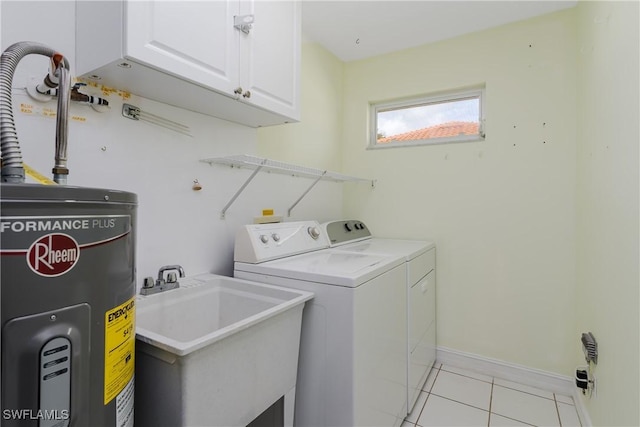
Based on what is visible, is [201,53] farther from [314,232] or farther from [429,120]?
[429,120]

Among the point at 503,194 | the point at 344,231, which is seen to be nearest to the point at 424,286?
the point at 344,231

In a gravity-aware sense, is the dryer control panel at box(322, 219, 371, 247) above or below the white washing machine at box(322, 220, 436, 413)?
above

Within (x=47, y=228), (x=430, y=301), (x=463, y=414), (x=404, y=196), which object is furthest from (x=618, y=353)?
(x=47, y=228)

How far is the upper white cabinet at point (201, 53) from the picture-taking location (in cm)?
105

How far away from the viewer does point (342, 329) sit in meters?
1.27

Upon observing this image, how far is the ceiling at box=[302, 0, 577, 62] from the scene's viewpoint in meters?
2.12

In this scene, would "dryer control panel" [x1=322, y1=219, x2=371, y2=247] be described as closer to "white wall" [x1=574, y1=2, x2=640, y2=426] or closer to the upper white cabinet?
the upper white cabinet

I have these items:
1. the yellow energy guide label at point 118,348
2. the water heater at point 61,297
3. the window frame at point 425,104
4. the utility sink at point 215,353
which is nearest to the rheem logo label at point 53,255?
the water heater at point 61,297

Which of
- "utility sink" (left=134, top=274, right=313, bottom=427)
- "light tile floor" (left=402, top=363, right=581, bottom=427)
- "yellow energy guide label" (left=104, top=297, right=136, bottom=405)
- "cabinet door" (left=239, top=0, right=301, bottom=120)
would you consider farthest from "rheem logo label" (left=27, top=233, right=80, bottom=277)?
"light tile floor" (left=402, top=363, right=581, bottom=427)

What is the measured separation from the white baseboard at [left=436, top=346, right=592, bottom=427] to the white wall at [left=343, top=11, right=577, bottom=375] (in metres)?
0.05

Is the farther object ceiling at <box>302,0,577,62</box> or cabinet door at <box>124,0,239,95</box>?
ceiling at <box>302,0,577,62</box>

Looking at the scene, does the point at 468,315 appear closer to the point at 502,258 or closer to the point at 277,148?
the point at 502,258

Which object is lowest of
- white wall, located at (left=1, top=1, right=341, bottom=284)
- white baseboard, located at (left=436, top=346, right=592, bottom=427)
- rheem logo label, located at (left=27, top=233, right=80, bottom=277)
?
white baseboard, located at (left=436, top=346, right=592, bottom=427)

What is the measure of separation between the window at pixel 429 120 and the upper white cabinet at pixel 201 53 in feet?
4.34
